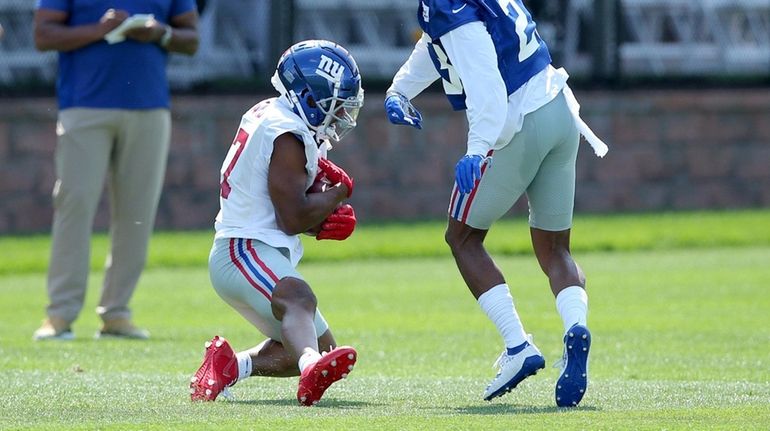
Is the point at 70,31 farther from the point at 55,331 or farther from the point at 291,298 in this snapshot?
the point at 291,298

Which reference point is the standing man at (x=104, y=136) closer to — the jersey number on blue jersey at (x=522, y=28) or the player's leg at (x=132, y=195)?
the player's leg at (x=132, y=195)

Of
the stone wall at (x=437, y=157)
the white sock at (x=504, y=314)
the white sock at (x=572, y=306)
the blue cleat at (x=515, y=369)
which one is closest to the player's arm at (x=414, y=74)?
the white sock at (x=504, y=314)

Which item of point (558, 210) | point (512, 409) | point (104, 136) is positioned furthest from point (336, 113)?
point (104, 136)

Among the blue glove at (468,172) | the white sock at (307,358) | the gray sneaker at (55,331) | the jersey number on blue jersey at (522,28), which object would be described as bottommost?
the gray sneaker at (55,331)

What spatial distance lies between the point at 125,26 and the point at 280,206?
3.70m

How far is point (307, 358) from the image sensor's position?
6.19m

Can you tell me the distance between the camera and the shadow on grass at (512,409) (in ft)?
20.2

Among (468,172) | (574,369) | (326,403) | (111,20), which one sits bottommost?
(326,403)

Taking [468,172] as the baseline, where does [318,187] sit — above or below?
below

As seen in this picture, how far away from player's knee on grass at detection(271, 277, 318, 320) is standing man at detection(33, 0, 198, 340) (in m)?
3.57

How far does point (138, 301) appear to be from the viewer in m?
12.5

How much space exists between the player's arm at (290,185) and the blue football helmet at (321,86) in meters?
0.18

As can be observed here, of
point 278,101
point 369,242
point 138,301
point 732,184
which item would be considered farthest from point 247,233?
point 732,184

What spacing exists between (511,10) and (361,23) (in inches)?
460
